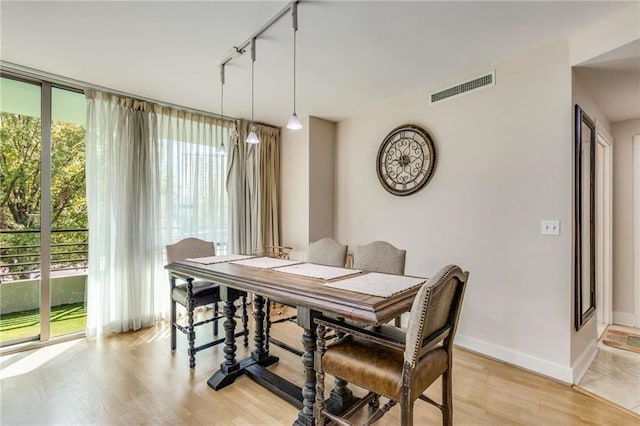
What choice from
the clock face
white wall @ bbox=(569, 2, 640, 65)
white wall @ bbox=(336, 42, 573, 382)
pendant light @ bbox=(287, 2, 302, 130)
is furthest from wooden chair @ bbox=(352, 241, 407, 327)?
white wall @ bbox=(569, 2, 640, 65)

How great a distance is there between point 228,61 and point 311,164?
69.2 inches

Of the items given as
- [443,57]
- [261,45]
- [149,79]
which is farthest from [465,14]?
[149,79]

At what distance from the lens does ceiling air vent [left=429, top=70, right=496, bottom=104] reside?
2.76 metres

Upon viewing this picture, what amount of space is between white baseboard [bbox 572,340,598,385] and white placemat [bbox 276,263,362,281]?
1.81m

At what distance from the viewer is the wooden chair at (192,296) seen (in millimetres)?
2543

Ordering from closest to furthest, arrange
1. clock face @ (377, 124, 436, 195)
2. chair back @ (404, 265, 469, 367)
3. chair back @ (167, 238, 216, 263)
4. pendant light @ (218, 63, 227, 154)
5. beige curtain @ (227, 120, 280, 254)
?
chair back @ (404, 265, 469, 367) < pendant light @ (218, 63, 227, 154) < chair back @ (167, 238, 216, 263) < clock face @ (377, 124, 436, 195) < beige curtain @ (227, 120, 280, 254)

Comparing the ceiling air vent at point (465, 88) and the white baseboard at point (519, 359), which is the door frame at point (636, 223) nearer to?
the white baseboard at point (519, 359)

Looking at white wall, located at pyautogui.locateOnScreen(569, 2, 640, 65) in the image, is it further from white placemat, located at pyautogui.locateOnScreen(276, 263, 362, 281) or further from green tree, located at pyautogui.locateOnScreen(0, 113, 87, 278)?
green tree, located at pyautogui.locateOnScreen(0, 113, 87, 278)

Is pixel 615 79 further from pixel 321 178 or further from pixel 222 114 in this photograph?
pixel 222 114

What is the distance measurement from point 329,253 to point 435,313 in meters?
1.46

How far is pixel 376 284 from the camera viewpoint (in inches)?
71.7

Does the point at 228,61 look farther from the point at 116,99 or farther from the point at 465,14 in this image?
the point at 465,14

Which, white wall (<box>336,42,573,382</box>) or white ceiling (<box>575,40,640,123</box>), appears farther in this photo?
white wall (<box>336,42,573,382</box>)

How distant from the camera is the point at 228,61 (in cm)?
263
